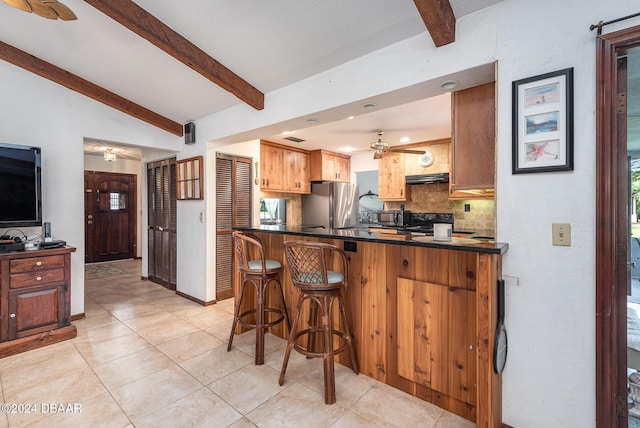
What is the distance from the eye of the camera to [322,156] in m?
5.45

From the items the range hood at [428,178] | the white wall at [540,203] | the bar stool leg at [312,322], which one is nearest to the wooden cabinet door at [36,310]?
the bar stool leg at [312,322]

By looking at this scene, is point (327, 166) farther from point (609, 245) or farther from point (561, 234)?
point (609, 245)

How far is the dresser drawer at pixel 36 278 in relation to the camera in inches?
101

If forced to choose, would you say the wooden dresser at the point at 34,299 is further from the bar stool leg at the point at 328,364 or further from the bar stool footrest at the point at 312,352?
the bar stool leg at the point at 328,364

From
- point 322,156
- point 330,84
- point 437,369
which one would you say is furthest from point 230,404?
point 322,156

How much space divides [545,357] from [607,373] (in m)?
0.23

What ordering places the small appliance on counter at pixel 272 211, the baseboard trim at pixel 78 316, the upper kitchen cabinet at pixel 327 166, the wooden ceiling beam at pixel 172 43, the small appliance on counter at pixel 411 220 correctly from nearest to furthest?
the wooden ceiling beam at pixel 172 43 < the baseboard trim at pixel 78 316 < the small appliance on counter at pixel 411 220 < the small appliance on counter at pixel 272 211 < the upper kitchen cabinet at pixel 327 166

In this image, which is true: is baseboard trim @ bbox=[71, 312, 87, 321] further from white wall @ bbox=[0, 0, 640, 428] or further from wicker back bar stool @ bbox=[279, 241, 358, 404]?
white wall @ bbox=[0, 0, 640, 428]

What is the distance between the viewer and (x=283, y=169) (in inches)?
198

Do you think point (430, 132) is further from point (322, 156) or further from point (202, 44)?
point (202, 44)

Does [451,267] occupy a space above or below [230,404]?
above

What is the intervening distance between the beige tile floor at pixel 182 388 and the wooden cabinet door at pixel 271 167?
242 cm

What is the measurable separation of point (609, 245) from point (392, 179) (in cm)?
390

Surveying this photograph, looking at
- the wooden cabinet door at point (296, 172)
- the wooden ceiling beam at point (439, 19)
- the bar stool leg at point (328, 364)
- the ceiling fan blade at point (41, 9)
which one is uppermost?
the ceiling fan blade at point (41, 9)
